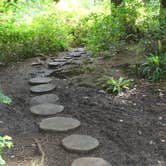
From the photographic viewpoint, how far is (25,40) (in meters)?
7.88

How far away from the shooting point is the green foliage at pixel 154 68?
538 cm

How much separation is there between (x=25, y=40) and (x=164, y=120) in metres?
4.51

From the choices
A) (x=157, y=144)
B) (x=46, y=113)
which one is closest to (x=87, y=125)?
(x=46, y=113)

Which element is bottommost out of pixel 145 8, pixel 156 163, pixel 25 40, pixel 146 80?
pixel 156 163

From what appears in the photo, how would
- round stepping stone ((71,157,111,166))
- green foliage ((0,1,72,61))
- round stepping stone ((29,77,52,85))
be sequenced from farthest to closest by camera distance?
green foliage ((0,1,72,61)), round stepping stone ((29,77,52,85)), round stepping stone ((71,157,111,166))

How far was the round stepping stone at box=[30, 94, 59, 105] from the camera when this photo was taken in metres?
4.95

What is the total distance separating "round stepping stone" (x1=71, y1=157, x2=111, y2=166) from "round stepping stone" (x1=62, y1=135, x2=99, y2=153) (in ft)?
0.49

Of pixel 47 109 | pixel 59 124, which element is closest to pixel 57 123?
pixel 59 124

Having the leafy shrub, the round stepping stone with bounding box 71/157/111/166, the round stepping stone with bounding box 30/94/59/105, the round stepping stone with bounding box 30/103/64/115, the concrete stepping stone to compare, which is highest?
the leafy shrub

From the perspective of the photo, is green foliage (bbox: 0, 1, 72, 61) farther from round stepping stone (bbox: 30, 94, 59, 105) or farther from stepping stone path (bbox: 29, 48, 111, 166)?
round stepping stone (bbox: 30, 94, 59, 105)

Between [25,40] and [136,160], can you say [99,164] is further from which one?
[25,40]

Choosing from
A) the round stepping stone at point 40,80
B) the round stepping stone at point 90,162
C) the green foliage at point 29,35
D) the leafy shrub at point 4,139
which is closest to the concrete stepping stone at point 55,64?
the round stepping stone at point 40,80

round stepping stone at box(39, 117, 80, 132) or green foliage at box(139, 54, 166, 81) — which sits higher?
green foliage at box(139, 54, 166, 81)

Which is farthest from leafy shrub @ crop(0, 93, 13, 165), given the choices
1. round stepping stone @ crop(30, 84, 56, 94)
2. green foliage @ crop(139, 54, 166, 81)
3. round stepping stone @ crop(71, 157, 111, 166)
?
green foliage @ crop(139, 54, 166, 81)
